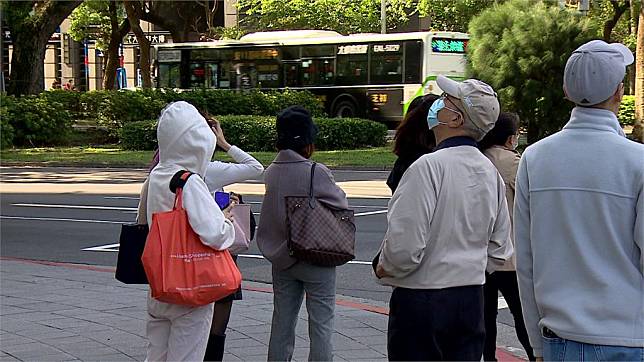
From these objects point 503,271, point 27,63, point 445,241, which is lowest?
point 503,271

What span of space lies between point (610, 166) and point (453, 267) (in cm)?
96

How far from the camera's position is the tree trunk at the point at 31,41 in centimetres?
3534

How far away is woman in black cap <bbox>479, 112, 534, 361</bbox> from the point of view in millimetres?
6199

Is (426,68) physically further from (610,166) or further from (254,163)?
(610,166)

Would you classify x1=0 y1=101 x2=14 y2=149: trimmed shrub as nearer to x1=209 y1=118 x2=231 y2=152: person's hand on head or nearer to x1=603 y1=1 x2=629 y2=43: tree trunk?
x1=603 y1=1 x2=629 y2=43: tree trunk

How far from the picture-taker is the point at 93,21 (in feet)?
164

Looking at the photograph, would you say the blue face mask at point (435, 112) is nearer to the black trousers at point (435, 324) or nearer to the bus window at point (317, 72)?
the black trousers at point (435, 324)

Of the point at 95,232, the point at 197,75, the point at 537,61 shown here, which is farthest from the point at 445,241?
the point at 197,75

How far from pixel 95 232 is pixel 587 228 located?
1199 centimetres

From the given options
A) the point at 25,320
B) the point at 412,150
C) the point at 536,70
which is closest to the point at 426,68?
the point at 536,70

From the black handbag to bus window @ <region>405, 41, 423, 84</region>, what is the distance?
2812 cm

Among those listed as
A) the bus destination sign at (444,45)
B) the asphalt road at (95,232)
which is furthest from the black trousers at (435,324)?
the bus destination sign at (444,45)

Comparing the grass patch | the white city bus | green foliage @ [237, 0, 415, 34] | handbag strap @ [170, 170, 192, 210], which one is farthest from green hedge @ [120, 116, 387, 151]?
handbag strap @ [170, 170, 192, 210]

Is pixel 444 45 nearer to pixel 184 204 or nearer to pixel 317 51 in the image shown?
pixel 317 51
